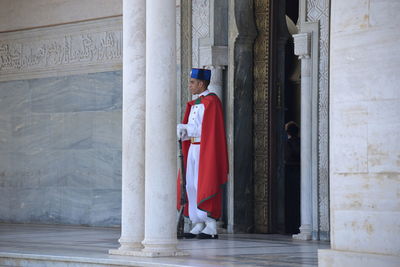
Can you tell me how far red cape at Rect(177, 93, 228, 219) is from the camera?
32.1ft

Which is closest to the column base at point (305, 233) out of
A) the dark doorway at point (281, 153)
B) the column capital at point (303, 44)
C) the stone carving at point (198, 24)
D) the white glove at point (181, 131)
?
the dark doorway at point (281, 153)

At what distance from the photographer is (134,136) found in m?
7.93

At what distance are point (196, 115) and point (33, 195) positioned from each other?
4118 millimetres

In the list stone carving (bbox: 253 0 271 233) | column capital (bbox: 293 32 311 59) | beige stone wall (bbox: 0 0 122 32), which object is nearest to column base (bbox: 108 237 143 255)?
column capital (bbox: 293 32 311 59)

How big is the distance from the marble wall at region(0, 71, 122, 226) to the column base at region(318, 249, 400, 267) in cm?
646

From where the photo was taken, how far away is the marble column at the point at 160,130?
25.0 ft

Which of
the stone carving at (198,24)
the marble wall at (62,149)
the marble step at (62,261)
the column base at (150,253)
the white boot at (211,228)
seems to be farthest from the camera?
the marble wall at (62,149)

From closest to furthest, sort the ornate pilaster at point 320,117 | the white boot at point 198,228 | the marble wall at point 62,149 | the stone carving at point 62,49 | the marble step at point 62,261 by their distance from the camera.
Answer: the marble step at point 62,261 < the ornate pilaster at point 320,117 < the white boot at point 198,228 < the marble wall at point 62,149 < the stone carving at point 62,49

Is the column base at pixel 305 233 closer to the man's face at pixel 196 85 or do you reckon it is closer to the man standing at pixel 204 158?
the man standing at pixel 204 158

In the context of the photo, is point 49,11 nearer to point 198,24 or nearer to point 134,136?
point 198,24

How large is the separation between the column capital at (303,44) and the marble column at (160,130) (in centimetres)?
264

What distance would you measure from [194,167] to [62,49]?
12.6 feet

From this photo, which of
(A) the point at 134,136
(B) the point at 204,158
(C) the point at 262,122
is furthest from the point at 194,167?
(A) the point at 134,136

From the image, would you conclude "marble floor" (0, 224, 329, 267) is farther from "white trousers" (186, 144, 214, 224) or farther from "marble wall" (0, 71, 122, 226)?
"marble wall" (0, 71, 122, 226)
